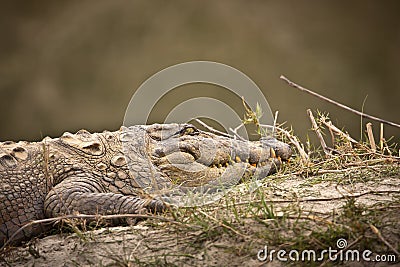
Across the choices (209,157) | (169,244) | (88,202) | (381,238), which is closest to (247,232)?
(169,244)

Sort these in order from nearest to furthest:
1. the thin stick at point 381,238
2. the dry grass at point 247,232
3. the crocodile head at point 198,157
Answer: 1. the thin stick at point 381,238
2. the dry grass at point 247,232
3. the crocodile head at point 198,157

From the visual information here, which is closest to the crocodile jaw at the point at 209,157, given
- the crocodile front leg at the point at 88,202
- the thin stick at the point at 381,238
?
the crocodile front leg at the point at 88,202

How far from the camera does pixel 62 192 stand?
2.24m

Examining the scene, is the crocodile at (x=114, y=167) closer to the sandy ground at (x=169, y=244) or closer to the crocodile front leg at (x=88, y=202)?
the crocodile front leg at (x=88, y=202)

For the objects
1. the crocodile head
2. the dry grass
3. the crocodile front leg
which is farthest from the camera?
the crocodile head

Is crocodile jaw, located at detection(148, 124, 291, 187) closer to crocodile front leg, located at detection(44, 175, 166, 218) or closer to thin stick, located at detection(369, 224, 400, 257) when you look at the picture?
crocodile front leg, located at detection(44, 175, 166, 218)

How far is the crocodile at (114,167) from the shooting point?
222 cm

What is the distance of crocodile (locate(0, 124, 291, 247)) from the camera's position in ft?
7.30

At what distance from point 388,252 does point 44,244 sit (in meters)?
1.20

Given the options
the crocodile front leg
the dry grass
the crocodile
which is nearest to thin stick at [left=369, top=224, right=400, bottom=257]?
the dry grass

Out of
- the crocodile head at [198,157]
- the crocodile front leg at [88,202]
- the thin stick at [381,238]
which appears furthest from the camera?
the crocodile head at [198,157]

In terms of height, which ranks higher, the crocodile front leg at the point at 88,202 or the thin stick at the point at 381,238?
the thin stick at the point at 381,238

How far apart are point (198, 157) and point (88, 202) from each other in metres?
0.62

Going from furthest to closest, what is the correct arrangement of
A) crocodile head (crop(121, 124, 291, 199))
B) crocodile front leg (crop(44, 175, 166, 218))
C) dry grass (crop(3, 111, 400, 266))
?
1. crocodile head (crop(121, 124, 291, 199))
2. crocodile front leg (crop(44, 175, 166, 218))
3. dry grass (crop(3, 111, 400, 266))
